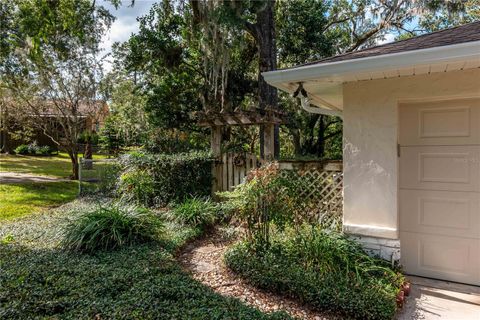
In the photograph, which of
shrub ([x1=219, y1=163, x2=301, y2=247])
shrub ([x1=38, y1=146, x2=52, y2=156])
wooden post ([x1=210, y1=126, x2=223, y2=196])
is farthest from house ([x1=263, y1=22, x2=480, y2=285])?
shrub ([x1=38, y1=146, x2=52, y2=156])

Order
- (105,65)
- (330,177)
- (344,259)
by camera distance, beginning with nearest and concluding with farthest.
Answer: (344,259) < (330,177) < (105,65)

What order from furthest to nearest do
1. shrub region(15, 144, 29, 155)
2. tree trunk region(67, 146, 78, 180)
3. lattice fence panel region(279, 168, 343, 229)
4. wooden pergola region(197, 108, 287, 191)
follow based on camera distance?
shrub region(15, 144, 29, 155), tree trunk region(67, 146, 78, 180), wooden pergola region(197, 108, 287, 191), lattice fence panel region(279, 168, 343, 229)

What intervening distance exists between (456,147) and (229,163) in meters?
4.80

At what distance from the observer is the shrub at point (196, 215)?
19.7ft

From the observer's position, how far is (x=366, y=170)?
4.08m

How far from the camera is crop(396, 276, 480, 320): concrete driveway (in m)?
3.15

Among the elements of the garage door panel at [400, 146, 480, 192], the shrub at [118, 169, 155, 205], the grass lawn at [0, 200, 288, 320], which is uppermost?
the garage door panel at [400, 146, 480, 192]

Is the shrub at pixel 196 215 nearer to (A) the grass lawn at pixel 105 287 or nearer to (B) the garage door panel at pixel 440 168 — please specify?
(A) the grass lawn at pixel 105 287

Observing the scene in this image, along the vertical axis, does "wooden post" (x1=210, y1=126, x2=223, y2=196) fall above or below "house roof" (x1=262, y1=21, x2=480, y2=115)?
below

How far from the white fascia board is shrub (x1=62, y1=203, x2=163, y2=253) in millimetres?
3006

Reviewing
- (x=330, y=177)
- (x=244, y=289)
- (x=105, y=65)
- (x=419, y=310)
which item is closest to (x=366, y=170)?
(x=330, y=177)

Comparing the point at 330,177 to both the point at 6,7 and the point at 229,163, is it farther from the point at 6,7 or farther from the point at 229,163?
the point at 6,7

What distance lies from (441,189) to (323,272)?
1892mm

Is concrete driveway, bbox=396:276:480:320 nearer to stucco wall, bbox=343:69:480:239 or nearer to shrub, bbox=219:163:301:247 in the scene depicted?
stucco wall, bbox=343:69:480:239
